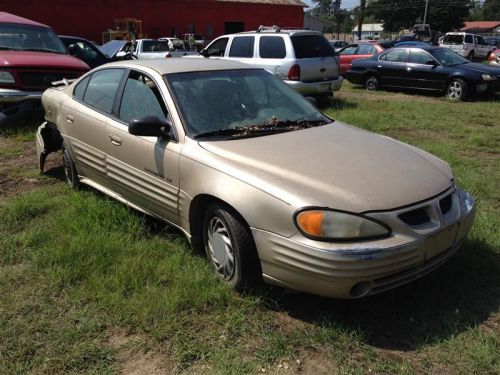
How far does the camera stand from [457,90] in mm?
12406

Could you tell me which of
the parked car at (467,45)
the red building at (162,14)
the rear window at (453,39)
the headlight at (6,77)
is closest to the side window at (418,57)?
the headlight at (6,77)

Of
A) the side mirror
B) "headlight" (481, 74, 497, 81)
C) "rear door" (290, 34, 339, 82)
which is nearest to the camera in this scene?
the side mirror

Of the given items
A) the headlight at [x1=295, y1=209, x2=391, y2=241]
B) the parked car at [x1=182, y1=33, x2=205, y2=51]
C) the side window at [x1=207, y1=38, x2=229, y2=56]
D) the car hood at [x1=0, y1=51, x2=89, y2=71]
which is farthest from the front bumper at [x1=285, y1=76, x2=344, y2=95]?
the parked car at [x1=182, y1=33, x2=205, y2=51]

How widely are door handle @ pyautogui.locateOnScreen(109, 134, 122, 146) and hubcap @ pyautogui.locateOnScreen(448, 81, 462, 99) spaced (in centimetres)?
1054

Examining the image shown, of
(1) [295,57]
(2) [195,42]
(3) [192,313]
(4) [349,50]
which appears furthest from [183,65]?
(2) [195,42]

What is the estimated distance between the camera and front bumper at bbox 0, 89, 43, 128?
8.15m

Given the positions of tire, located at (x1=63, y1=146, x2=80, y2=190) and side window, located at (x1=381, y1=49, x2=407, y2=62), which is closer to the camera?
tire, located at (x1=63, y1=146, x2=80, y2=190)

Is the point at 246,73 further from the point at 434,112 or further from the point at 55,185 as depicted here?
the point at 434,112

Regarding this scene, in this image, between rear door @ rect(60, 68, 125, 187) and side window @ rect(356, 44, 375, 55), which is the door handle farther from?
side window @ rect(356, 44, 375, 55)

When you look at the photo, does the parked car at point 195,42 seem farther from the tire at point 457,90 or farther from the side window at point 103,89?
the side window at point 103,89

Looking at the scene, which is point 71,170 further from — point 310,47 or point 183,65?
point 310,47

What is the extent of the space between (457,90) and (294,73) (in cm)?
484

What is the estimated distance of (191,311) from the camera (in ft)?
10.3

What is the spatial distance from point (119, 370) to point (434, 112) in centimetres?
939
